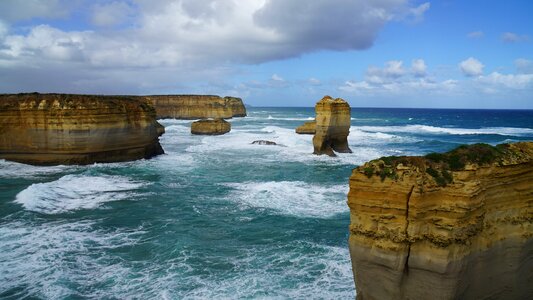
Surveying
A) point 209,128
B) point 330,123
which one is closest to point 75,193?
point 330,123

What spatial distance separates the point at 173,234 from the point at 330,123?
21739mm

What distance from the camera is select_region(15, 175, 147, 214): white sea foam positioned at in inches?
689

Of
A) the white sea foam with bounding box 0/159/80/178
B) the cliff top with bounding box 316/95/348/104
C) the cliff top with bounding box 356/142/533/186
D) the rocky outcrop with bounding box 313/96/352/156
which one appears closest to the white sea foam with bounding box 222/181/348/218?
the cliff top with bounding box 356/142/533/186

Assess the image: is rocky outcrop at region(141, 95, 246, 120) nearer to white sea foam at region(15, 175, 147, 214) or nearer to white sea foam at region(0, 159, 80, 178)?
white sea foam at region(0, 159, 80, 178)

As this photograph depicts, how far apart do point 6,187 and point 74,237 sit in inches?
401

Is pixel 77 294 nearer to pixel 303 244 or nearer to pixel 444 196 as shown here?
pixel 303 244

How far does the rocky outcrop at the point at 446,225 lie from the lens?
7.00 meters

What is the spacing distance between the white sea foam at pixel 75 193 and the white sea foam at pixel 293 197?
5.79 m

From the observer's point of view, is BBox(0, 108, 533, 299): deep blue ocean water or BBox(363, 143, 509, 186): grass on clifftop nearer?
BBox(363, 143, 509, 186): grass on clifftop

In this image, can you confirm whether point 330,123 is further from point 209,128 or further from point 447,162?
point 209,128

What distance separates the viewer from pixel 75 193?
1984 cm

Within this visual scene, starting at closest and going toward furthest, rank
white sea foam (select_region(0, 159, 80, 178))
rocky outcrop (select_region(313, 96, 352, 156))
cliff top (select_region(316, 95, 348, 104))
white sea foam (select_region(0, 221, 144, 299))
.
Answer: white sea foam (select_region(0, 221, 144, 299)) < white sea foam (select_region(0, 159, 80, 178)) < rocky outcrop (select_region(313, 96, 352, 156)) < cliff top (select_region(316, 95, 348, 104))

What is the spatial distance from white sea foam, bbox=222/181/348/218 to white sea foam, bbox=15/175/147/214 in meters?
5.79

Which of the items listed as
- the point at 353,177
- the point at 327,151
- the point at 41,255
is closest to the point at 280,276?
the point at 353,177
